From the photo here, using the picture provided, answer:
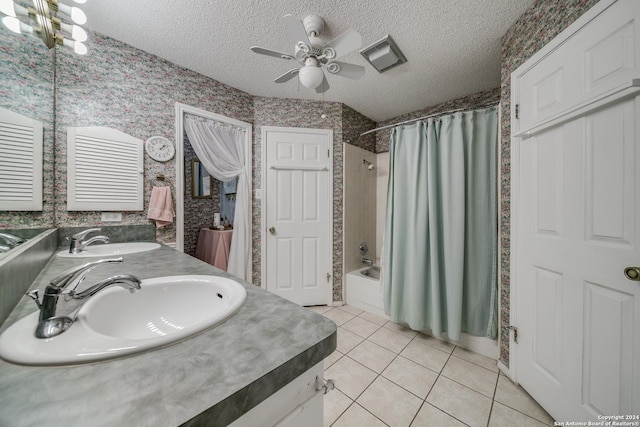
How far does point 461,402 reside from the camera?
4.43 feet

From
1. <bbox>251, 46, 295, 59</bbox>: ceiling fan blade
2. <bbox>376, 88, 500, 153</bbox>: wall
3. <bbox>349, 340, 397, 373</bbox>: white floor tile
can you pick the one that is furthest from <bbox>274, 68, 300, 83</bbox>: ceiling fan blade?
<bbox>349, 340, 397, 373</bbox>: white floor tile

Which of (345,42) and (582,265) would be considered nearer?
(582,265)

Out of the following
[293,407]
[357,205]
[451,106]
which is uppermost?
[451,106]

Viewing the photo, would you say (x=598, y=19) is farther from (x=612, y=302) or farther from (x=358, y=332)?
(x=358, y=332)

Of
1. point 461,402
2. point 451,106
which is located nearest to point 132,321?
point 461,402

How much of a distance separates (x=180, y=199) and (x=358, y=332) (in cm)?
204

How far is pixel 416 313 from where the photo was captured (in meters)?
1.96

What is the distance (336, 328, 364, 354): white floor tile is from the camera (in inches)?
73.2

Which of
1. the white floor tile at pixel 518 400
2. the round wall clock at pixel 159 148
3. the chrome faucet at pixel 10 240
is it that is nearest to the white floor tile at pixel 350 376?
the white floor tile at pixel 518 400

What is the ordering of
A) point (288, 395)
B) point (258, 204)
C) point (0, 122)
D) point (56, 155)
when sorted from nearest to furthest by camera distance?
1. point (288, 395)
2. point (0, 122)
3. point (56, 155)
4. point (258, 204)

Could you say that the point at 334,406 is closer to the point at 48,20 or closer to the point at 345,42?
the point at 345,42

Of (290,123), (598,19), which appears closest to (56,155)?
(290,123)

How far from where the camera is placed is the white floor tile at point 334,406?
1.25m

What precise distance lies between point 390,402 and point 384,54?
2.45 m
